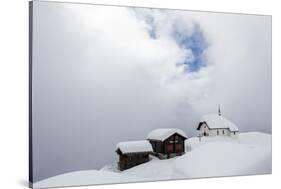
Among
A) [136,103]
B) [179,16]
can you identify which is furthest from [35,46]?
[179,16]

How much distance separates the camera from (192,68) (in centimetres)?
613

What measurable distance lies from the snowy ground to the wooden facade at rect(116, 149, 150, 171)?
52 millimetres

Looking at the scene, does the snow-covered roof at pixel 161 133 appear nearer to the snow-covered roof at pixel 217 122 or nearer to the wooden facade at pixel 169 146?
the wooden facade at pixel 169 146

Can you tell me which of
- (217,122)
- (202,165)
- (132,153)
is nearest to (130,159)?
(132,153)

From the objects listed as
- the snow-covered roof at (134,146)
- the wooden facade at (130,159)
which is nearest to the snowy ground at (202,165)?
the wooden facade at (130,159)

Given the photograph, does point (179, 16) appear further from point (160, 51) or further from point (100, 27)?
point (100, 27)

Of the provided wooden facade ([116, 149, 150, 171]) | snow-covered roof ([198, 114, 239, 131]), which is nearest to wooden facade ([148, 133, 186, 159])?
wooden facade ([116, 149, 150, 171])

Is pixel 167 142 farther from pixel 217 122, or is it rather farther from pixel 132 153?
pixel 217 122

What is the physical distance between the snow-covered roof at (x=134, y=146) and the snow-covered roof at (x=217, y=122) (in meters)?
0.79

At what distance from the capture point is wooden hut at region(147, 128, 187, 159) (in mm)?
5910

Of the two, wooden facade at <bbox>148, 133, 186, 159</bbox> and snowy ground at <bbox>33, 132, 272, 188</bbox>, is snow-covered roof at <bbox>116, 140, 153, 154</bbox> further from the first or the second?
snowy ground at <bbox>33, 132, 272, 188</bbox>

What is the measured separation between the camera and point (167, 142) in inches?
235

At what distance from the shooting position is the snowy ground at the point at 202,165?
5.55m

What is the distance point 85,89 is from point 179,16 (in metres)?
1.48
